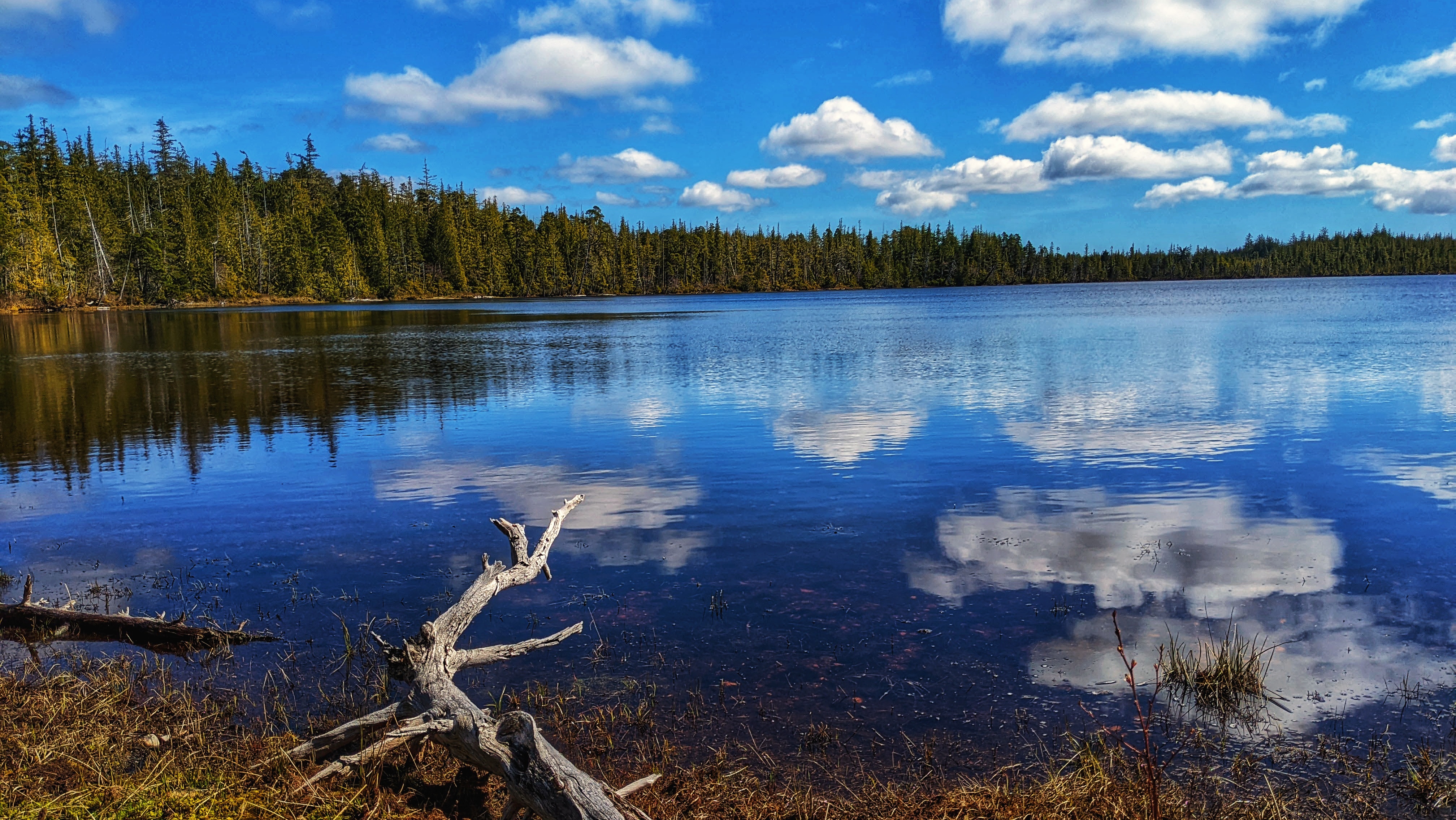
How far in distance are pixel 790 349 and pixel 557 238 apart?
14687 cm

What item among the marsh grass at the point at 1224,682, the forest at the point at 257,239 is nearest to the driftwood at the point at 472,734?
the marsh grass at the point at 1224,682

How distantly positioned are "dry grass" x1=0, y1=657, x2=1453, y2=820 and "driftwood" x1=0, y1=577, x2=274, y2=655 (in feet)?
3.19

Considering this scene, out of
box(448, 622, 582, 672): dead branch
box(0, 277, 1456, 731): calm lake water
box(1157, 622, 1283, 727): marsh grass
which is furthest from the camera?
box(0, 277, 1456, 731): calm lake water

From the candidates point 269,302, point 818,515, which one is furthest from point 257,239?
point 818,515

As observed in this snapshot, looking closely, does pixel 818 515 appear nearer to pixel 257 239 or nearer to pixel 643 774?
pixel 643 774

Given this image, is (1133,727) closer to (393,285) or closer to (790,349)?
(790,349)

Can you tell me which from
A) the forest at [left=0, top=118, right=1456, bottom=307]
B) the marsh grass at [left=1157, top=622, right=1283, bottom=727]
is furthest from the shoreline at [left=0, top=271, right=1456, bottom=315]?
the marsh grass at [left=1157, top=622, right=1283, bottom=727]

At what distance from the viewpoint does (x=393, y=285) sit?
155 m

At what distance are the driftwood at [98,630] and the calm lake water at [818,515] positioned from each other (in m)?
0.65

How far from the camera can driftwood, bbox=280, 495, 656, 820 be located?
14.3 feet

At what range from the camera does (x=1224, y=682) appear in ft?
22.7

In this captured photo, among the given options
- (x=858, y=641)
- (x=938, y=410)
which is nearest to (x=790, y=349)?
(x=938, y=410)

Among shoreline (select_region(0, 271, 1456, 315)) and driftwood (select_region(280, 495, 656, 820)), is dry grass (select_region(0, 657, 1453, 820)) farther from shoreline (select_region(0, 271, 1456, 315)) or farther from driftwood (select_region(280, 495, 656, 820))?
shoreline (select_region(0, 271, 1456, 315))

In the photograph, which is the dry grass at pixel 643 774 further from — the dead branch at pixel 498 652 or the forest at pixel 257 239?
the forest at pixel 257 239
